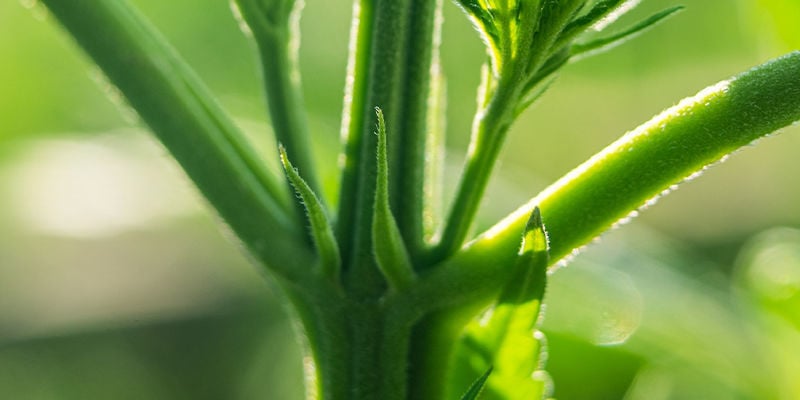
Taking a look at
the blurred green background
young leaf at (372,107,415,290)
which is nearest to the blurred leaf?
the blurred green background

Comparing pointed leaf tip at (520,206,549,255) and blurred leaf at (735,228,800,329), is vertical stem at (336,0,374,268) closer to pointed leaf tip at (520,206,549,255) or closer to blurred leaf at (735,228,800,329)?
pointed leaf tip at (520,206,549,255)

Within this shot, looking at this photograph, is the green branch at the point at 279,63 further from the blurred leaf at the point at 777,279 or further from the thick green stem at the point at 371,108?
the blurred leaf at the point at 777,279

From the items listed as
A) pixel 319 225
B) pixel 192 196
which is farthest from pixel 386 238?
pixel 192 196

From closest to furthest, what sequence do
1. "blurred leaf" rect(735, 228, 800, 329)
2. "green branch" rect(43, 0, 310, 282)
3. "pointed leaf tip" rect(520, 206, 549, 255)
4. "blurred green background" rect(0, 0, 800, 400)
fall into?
"pointed leaf tip" rect(520, 206, 549, 255) < "green branch" rect(43, 0, 310, 282) < "blurred leaf" rect(735, 228, 800, 329) < "blurred green background" rect(0, 0, 800, 400)

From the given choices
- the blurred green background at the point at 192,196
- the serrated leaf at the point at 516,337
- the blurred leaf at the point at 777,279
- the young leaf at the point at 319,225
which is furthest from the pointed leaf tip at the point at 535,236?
the blurred green background at the point at 192,196

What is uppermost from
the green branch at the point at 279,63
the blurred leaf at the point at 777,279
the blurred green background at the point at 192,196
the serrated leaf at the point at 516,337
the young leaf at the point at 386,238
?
the green branch at the point at 279,63

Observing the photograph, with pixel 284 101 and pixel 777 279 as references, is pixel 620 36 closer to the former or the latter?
pixel 284 101
